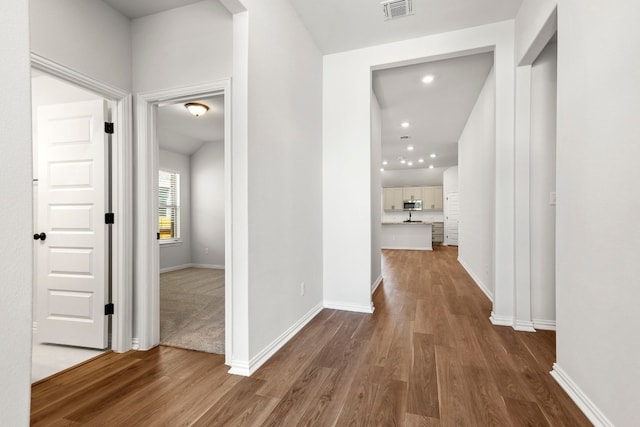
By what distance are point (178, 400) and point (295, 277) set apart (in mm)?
1336

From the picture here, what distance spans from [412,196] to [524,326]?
8.75 metres

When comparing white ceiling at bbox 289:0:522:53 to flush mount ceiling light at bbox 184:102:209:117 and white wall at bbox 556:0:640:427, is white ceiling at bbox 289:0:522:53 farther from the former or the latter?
flush mount ceiling light at bbox 184:102:209:117

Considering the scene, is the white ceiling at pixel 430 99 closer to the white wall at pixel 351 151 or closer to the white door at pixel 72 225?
the white wall at pixel 351 151

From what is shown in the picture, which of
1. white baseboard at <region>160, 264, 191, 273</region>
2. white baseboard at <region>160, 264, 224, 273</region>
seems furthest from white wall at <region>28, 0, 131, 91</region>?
white baseboard at <region>160, 264, 224, 273</region>

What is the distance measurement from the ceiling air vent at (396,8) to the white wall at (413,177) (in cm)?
895

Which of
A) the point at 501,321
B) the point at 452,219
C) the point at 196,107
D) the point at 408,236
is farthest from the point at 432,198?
the point at 196,107

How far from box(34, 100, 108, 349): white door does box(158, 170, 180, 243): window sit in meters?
3.74

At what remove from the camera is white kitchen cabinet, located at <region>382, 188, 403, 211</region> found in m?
11.3

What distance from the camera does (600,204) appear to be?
154cm

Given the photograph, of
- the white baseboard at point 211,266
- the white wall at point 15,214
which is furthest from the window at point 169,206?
the white wall at point 15,214

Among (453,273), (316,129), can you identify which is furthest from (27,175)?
(453,273)

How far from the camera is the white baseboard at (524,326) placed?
278 cm

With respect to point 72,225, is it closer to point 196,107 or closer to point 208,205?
point 196,107

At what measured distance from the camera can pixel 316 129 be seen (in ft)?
11.1
